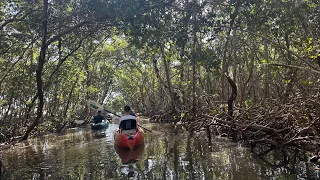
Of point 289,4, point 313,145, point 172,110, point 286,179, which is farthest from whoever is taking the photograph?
point 172,110

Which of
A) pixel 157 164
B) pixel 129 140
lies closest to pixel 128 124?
pixel 129 140

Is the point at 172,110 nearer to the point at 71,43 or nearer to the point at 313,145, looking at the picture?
the point at 71,43

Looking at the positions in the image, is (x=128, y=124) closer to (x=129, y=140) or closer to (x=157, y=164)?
(x=129, y=140)

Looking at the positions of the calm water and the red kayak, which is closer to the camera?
the calm water

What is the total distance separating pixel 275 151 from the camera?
795 centimetres

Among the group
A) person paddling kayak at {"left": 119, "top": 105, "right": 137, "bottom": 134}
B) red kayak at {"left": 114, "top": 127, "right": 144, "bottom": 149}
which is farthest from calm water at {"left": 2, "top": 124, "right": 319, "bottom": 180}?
person paddling kayak at {"left": 119, "top": 105, "right": 137, "bottom": 134}

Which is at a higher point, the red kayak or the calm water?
the red kayak

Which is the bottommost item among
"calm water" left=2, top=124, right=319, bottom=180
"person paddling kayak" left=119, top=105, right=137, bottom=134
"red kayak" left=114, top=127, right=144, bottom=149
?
"calm water" left=2, top=124, right=319, bottom=180

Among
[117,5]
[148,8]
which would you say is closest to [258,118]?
[148,8]

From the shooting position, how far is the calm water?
6371mm

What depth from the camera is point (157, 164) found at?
762 cm

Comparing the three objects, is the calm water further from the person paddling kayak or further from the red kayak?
the person paddling kayak

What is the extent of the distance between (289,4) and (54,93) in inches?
623

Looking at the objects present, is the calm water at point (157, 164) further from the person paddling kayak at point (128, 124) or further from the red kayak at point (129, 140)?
the person paddling kayak at point (128, 124)
